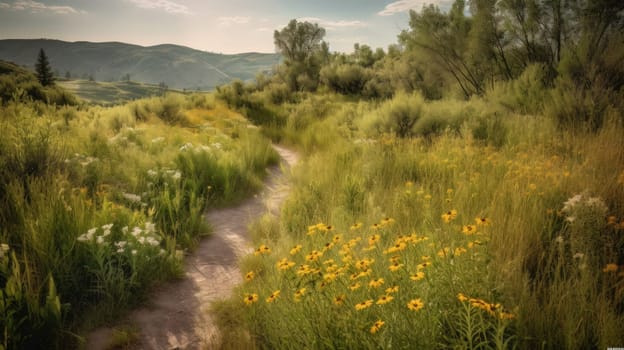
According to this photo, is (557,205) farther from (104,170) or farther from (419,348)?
(104,170)

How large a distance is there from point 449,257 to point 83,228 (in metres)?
3.38

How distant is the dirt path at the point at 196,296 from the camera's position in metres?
2.70

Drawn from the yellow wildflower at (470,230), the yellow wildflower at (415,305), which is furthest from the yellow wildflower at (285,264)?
the yellow wildflower at (470,230)

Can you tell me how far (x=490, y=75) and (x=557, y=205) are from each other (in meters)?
11.9

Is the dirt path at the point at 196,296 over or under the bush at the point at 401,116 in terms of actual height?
under

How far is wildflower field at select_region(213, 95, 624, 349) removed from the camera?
1831 millimetres

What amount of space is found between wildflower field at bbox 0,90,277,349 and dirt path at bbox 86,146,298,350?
16 centimetres

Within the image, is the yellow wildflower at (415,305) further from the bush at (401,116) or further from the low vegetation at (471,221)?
the bush at (401,116)

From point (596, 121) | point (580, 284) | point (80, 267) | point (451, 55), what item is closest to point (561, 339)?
point (580, 284)

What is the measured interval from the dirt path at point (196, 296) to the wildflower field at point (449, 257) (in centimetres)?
22

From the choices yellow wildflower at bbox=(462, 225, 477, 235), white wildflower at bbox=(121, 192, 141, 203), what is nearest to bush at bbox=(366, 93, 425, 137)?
white wildflower at bbox=(121, 192, 141, 203)

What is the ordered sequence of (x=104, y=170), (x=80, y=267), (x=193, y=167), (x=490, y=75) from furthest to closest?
(x=490, y=75) → (x=193, y=167) → (x=104, y=170) → (x=80, y=267)

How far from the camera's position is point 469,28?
14133 mm

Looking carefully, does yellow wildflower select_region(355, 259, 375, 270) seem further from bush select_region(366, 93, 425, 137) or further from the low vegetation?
bush select_region(366, 93, 425, 137)
